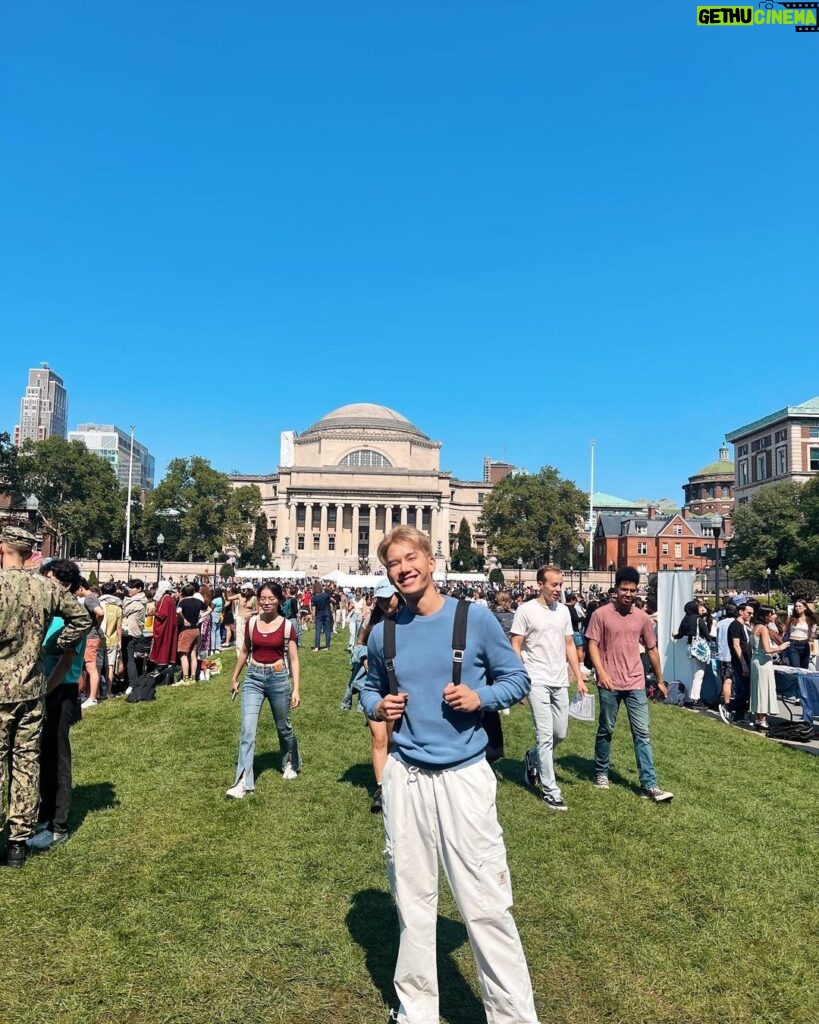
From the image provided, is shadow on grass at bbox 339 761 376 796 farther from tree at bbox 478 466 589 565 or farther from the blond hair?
tree at bbox 478 466 589 565

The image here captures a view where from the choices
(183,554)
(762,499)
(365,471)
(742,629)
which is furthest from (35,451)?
(742,629)

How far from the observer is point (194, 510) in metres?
85.7

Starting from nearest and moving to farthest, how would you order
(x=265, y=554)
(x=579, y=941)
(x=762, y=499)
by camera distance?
(x=579, y=941) → (x=762, y=499) → (x=265, y=554)

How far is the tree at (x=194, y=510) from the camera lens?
3393 inches

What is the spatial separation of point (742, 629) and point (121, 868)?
1147cm

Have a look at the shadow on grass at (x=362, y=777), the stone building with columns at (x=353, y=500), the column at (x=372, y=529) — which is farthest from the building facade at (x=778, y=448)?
the shadow on grass at (x=362, y=777)

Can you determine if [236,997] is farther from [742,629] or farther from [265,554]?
[265,554]

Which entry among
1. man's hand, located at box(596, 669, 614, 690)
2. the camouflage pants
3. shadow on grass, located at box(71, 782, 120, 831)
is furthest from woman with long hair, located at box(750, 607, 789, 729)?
the camouflage pants

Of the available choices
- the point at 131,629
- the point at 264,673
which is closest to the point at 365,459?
the point at 131,629

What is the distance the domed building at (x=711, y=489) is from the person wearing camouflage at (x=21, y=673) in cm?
12009

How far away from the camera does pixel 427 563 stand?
136 inches

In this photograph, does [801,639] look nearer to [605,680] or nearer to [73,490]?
[605,680]

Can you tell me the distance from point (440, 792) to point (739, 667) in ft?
39.4

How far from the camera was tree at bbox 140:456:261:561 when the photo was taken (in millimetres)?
86188
